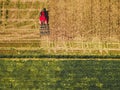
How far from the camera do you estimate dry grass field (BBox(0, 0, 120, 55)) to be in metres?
3.28

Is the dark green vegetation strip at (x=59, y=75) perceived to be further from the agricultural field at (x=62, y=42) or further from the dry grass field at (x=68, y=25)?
the dry grass field at (x=68, y=25)

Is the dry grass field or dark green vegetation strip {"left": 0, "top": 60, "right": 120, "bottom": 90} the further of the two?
the dry grass field

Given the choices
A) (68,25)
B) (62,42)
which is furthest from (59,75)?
(68,25)

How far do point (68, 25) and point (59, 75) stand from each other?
70 cm

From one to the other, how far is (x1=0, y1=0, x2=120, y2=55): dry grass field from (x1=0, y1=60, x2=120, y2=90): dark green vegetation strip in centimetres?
31

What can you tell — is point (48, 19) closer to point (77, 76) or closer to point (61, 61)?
point (61, 61)

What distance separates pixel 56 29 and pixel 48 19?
162mm

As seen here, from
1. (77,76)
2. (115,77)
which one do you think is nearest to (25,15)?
(77,76)

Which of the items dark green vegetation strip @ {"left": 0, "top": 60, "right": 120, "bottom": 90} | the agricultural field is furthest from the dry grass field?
dark green vegetation strip @ {"left": 0, "top": 60, "right": 120, "bottom": 90}

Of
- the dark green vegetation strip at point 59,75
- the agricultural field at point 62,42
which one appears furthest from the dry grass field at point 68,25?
the dark green vegetation strip at point 59,75

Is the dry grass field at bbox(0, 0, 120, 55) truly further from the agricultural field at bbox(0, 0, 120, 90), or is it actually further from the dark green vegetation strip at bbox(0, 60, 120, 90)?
the dark green vegetation strip at bbox(0, 60, 120, 90)

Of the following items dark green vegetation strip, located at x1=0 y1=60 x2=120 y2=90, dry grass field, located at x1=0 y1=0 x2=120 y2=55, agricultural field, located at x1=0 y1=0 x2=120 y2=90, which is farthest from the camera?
dry grass field, located at x1=0 y1=0 x2=120 y2=55

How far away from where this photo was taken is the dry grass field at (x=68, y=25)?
10.8 feet

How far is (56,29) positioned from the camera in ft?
10.9
